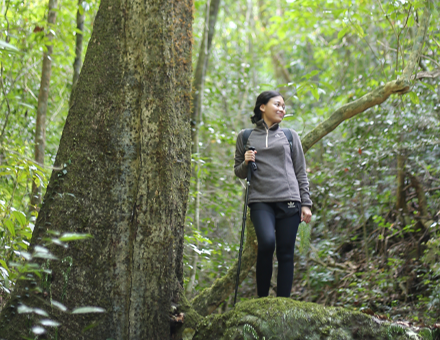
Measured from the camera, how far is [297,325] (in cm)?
258

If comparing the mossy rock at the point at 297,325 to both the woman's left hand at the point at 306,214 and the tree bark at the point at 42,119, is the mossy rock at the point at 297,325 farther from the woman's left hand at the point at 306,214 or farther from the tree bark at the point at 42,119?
the tree bark at the point at 42,119

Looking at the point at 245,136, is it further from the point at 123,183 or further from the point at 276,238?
the point at 123,183

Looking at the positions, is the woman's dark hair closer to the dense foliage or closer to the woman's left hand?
the dense foliage

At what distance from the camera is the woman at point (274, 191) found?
3.43 metres

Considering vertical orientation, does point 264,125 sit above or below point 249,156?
above

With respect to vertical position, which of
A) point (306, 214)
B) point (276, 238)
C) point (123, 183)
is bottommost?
point (276, 238)

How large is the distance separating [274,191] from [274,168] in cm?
21

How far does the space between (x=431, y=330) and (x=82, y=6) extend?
16.4ft

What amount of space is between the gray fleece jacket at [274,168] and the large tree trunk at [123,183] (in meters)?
0.77

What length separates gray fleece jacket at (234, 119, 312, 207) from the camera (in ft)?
11.5

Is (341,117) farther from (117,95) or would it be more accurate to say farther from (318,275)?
(318,275)

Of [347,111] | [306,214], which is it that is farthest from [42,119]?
[347,111]

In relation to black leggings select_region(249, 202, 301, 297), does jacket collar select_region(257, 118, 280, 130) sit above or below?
above

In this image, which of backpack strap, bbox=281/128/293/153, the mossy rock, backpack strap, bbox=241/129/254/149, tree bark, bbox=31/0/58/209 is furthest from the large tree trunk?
tree bark, bbox=31/0/58/209
